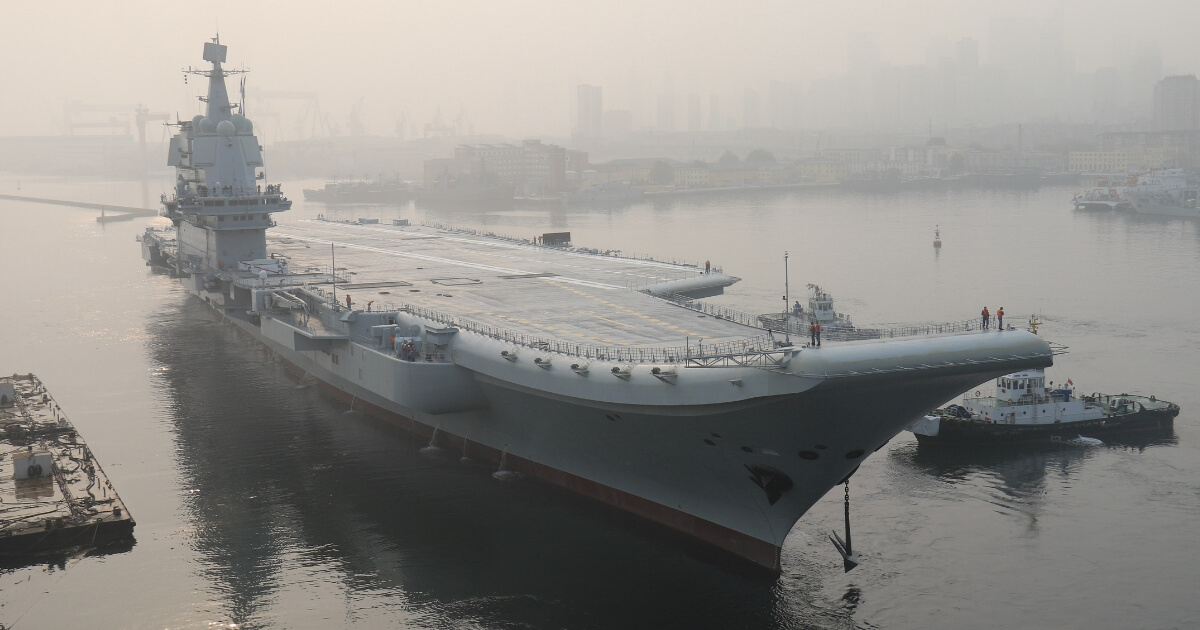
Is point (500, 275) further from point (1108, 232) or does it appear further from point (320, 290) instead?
point (1108, 232)

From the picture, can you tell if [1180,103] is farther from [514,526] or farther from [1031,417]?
[514,526]

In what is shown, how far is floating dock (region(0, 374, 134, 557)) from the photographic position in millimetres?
18188

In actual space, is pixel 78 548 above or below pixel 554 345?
below

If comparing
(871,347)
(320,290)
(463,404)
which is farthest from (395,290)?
(871,347)

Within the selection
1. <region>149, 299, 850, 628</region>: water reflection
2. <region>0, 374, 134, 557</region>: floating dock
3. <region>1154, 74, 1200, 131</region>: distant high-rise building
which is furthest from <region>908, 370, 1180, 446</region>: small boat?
<region>1154, 74, 1200, 131</region>: distant high-rise building

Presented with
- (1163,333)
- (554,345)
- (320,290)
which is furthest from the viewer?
(1163,333)

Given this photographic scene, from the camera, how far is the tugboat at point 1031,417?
23.9 meters

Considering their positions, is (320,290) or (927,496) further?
(320,290)

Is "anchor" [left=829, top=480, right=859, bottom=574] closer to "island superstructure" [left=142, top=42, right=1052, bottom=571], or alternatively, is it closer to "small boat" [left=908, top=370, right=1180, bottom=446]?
"island superstructure" [left=142, top=42, right=1052, bottom=571]

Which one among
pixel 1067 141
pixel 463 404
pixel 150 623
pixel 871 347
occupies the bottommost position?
pixel 150 623

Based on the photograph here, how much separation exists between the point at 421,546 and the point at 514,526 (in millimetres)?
1624

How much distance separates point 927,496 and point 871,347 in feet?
23.0

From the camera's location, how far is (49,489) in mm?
20344

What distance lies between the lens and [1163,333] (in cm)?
3484
